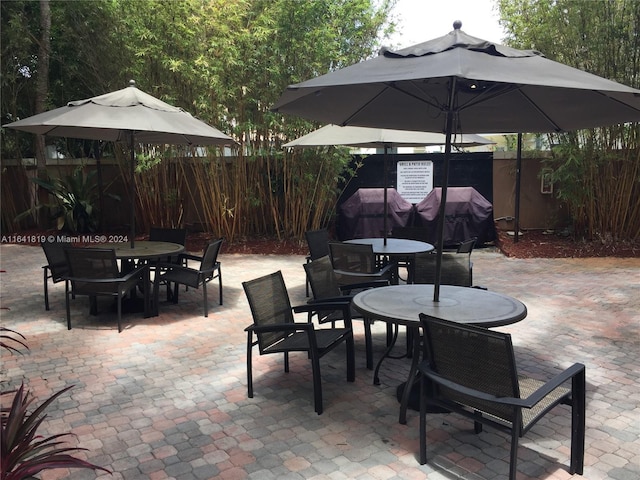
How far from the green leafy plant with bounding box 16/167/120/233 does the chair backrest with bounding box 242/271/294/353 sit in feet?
27.1

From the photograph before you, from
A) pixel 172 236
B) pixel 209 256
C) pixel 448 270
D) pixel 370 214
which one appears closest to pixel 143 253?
pixel 209 256

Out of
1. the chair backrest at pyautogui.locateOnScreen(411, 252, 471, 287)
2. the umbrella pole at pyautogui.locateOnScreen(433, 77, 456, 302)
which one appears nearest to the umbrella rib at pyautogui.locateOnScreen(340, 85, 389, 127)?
the umbrella pole at pyautogui.locateOnScreen(433, 77, 456, 302)

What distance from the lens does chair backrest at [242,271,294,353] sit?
10.7 ft

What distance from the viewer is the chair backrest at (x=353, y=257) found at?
4.82 meters

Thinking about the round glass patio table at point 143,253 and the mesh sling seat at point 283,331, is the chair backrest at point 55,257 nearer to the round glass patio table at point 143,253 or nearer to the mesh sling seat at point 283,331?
the round glass patio table at point 143,253

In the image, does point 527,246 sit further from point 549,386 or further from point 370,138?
point 549,386

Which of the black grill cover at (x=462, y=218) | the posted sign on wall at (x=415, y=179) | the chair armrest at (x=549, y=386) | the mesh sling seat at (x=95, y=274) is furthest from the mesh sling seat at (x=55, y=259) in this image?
the posted sign on wall at (x=415, y=179)

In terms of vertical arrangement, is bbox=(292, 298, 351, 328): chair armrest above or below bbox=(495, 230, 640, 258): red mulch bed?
above

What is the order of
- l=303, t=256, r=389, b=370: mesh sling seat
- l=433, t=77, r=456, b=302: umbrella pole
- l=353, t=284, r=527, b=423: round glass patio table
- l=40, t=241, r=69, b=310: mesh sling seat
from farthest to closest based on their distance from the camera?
l=40, t=241, r=69, b=310: mesh sling seat → l=303, t=256, r=389, b=370: mesh sling seat → l=433, t=77, r=456, b=302: umbrella pole → l=353, t=284, r=527, b=423: round glass patio table

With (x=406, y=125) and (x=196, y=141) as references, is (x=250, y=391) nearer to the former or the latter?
(x=406, y=125)

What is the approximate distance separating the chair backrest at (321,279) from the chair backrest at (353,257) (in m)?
0.61

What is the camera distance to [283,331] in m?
3.29

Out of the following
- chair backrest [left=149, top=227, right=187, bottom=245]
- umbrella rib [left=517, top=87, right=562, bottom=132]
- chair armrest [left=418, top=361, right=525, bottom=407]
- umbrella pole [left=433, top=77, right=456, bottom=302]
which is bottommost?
chair armrest [left=418, top=361, right=525, bottom=407]

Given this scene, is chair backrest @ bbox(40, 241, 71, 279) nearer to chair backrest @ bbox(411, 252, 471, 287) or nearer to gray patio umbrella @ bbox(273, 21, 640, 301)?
gray patio umbrella @ bbox(273, 21, 640, 301)
